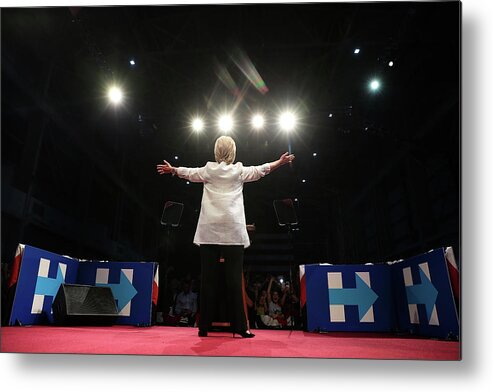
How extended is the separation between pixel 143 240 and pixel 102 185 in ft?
2.81

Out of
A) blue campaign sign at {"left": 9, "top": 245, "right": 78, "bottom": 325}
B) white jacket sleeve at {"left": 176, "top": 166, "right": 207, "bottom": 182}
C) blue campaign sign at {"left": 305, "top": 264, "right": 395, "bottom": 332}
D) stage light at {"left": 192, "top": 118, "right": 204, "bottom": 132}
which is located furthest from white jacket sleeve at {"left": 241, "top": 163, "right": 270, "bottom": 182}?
blue campaign sign at {"left": 9, "top": 245, "right": 78, "bottom": 325}

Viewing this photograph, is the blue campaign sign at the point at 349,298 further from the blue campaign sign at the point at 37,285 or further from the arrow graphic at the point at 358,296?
the blue campaign sign at the point at 37,285

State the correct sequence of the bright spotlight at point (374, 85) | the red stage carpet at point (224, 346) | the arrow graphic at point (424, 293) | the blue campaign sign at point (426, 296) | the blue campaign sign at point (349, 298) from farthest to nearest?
1. the blue campaign sign at point (349, 298)
2. the bright spotlight at point (374, 85)
3. the arrow graphic at point (424, 293)
4. the blue campaign sign at point (426, 296)
5. the red stage carpet at point (224, 346)

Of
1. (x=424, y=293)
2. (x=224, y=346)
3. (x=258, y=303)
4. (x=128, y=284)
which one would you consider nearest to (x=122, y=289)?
(x=128, y=284)

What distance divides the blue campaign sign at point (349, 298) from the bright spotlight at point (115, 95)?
1.95 m

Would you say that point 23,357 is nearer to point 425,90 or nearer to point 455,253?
point 455,253

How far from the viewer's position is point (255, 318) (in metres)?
3.16

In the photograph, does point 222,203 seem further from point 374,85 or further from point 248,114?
point 374,85

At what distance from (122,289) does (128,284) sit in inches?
2.6

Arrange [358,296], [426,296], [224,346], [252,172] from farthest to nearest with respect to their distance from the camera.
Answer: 1. [358,296]
2. [426,296]
3. [252,172]
4. [224,346]

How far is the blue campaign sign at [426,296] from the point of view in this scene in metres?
2.40

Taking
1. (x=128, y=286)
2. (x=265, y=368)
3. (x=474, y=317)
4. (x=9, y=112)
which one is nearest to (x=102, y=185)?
(x=128, y=286)

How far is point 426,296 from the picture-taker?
8.72ft

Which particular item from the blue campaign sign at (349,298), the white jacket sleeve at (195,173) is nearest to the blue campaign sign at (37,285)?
the white jacket sleeve at (195,173)
